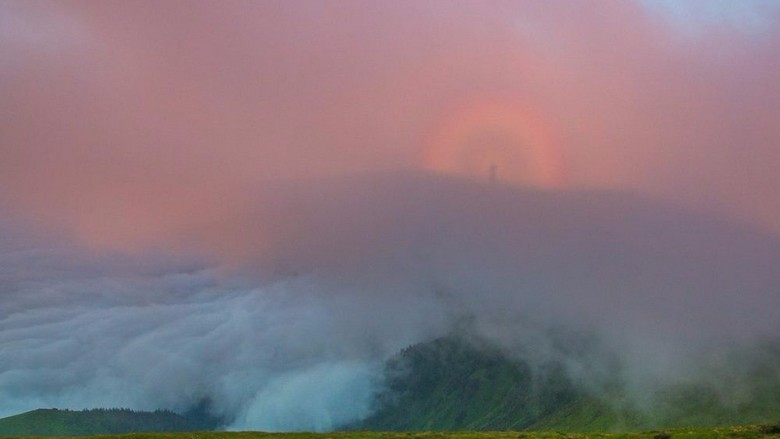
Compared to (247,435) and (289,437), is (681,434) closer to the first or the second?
(289,437)

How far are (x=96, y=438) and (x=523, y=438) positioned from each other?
5762cm

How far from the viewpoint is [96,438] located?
91.9m

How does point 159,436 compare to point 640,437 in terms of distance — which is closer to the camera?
point 640,437

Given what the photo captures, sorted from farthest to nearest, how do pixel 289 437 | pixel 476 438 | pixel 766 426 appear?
pixel 289 437 → pixel 476 438 → pixel 766 426

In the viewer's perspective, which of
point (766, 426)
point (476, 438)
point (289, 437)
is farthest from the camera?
point (289, 437)

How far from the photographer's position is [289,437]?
9138 centimetres

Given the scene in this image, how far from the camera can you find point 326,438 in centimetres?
8600

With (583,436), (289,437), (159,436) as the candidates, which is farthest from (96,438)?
(583,436)

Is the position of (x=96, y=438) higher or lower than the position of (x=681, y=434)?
higher

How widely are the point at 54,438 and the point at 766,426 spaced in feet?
308

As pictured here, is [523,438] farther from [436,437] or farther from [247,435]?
[247,435]

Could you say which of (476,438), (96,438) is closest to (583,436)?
(476,438)

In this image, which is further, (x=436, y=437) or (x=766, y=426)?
(x=436, y=437)

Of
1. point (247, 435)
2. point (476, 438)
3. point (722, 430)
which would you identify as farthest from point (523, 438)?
point (247, 435)
